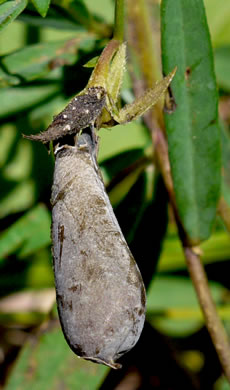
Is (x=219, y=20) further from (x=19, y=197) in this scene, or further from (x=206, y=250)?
(x=19, y=197)

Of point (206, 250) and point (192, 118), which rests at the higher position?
point (192, 118)

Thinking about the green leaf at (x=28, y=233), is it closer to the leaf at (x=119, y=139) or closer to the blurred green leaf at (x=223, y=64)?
the leaf at (x=119, y=139)

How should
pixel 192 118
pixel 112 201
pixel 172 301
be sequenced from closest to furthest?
1. pixel 192 118
2. pixel 112 201
3. pixel 172 301

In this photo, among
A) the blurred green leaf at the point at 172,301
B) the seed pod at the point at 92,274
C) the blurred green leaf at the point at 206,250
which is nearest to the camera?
the seed pod at the point at 92,274

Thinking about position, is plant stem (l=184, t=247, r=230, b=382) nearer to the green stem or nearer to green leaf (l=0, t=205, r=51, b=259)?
green leaf (l=0, t=205, r=51, b=259)

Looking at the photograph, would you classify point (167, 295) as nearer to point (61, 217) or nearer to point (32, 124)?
point (32, 124)

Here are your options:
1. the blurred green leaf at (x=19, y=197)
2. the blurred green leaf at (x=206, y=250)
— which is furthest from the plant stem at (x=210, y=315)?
the blurred green leaf at (x=19, y=197)

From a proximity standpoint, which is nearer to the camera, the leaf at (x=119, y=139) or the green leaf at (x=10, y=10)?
the green leaf at (x=10, y=10)

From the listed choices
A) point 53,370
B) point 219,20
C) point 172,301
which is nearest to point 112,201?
point 53,370
